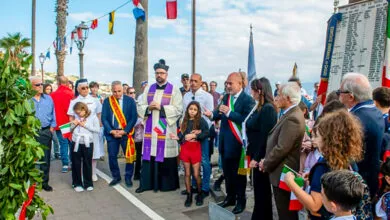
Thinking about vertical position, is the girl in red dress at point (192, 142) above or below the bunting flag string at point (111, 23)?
below

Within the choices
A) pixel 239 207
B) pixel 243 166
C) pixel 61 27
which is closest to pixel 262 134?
pixel 243 166

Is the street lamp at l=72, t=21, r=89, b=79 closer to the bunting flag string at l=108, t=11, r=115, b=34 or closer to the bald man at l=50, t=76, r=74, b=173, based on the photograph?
the bunting flag string at l=108, t=11, r=115, b=34

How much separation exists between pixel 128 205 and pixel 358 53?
3.95m

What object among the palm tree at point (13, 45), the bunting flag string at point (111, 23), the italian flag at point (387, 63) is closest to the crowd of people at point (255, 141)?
the italian flag at point (387, 63)

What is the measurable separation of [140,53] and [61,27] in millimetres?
9812

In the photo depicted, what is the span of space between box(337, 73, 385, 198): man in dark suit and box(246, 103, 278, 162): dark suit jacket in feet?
3.44

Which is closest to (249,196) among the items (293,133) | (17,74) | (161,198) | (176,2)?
(161,198)

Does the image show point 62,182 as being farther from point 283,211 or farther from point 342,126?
point 342,126

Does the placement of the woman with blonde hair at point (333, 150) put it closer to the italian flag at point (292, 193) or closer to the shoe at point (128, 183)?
the italian flag at point (292, 193)

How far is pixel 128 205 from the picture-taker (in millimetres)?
4988

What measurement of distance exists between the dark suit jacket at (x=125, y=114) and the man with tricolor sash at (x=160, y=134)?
0.41 m

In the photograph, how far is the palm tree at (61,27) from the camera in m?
16.6

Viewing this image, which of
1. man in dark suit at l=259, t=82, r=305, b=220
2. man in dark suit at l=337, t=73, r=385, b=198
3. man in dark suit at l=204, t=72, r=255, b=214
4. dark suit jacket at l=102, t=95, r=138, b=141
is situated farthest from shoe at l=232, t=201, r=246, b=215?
dark suit jacket at l=102, t=95, r=138, b=141

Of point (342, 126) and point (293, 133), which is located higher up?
point (342, 126)
